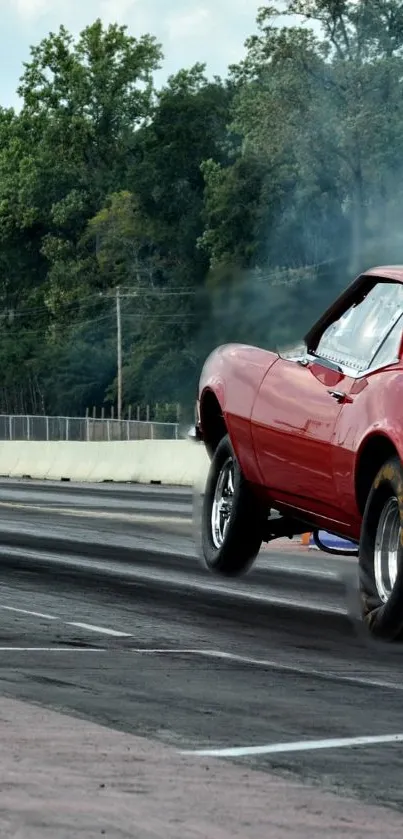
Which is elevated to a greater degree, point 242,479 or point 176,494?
point 242,479

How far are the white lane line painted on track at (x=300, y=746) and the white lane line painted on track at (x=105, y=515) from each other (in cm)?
1655

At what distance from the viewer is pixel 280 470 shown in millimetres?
10695

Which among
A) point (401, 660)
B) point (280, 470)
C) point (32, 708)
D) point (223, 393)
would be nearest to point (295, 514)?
point (280, 470)

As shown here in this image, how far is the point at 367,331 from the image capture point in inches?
384

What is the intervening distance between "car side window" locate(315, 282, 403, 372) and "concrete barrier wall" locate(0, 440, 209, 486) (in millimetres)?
26319

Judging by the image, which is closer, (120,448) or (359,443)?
(359,443)

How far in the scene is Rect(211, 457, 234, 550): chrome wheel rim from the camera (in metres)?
11.9

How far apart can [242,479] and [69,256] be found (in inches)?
4039

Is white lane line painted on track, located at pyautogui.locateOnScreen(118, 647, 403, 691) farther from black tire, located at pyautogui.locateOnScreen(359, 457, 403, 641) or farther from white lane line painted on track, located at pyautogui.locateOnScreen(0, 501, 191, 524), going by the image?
white lane line painted on track, located at pyautogui.locateOnScreen(0, 501, 191, 524)

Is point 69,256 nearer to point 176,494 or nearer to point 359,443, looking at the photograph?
point 176,494

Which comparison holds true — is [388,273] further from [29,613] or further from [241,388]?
[29,613]

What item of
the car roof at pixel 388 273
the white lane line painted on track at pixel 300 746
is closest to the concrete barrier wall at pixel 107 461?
the car roof at pixel 388 273

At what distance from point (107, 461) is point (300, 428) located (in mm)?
32502

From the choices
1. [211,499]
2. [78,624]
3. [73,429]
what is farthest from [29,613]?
[73,429]
